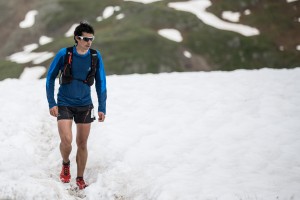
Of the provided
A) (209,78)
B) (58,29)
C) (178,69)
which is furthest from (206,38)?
(209,78)

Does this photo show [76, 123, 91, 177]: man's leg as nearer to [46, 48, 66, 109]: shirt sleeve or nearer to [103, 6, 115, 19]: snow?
[46, 48, 66, 109]: shirt sleeve

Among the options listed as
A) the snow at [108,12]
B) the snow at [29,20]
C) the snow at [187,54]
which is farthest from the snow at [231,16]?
the snow at [29,20]

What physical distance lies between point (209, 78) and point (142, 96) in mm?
5796

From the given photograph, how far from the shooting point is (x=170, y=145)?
38.8 feet

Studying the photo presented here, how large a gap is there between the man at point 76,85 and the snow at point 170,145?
1.15m

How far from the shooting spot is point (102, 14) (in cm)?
11106

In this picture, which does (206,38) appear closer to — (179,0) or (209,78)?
(179,0)

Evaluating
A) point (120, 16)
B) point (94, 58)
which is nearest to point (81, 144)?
point (94, 58)

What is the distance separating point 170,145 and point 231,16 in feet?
316

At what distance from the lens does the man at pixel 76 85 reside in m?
8.57

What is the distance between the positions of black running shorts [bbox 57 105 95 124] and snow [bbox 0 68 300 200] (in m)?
1.44

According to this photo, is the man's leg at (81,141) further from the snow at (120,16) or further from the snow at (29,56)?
the snow at (120,16)

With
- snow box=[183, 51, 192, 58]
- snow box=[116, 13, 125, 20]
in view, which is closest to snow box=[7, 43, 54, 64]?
snow box=[116, 13, 125, 20]

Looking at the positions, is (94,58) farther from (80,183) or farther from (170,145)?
(170,145)
